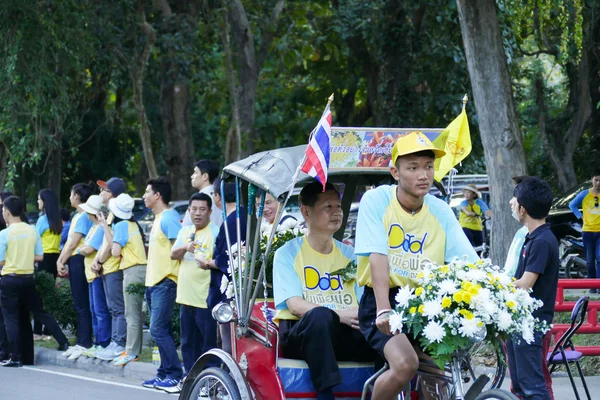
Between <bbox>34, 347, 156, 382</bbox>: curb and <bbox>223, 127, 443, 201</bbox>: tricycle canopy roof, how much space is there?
4934 millimetres

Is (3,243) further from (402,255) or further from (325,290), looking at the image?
(402,255)

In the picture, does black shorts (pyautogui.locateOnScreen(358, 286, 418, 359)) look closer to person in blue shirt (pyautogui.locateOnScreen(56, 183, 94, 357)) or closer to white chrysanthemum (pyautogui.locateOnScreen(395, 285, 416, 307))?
white chrysanthemum (pyautogui.locateOnScreen(395, 285, 416, 307))

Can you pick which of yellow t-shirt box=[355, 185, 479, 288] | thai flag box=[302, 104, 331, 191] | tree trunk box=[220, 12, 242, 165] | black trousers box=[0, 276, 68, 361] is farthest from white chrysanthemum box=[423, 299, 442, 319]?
tree trunk box=[220, 12, 242, 165]

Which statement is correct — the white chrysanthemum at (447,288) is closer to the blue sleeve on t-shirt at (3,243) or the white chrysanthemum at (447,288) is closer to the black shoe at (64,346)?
the blue sleeve on t-shirt at (3,243)

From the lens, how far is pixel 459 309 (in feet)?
16.9

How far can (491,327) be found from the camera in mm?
5238

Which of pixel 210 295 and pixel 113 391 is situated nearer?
pixel 210 295

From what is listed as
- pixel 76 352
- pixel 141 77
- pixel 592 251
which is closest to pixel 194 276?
pixel 76 352

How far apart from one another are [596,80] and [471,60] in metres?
16.1

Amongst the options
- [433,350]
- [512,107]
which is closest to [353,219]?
[512,107]

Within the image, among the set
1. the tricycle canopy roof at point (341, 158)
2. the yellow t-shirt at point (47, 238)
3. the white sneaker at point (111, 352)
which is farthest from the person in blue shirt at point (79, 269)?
the tricycle canopy roof at point (341, 158)

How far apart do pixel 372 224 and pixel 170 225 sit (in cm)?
489

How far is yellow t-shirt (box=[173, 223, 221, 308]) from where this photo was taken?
961 cm

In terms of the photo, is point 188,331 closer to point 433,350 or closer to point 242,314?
point 242,314
